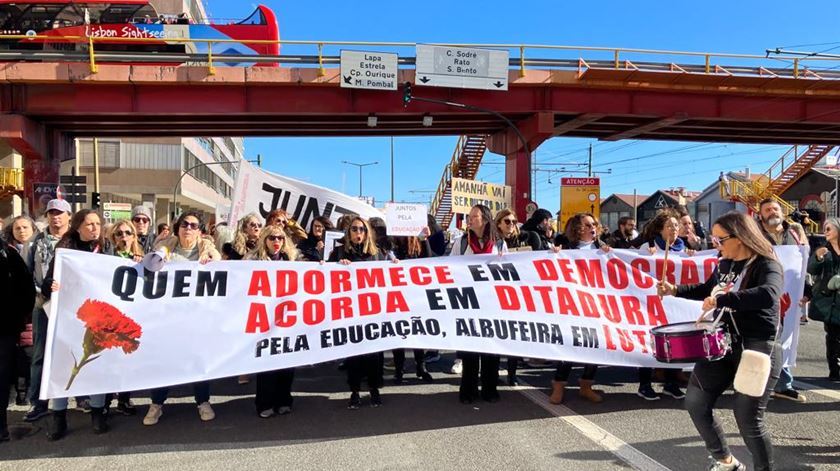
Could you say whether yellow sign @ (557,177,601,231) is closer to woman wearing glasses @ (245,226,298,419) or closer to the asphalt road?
the asphalt road

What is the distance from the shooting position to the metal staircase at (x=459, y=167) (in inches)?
1149

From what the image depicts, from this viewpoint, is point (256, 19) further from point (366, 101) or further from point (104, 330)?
point (104, 330)

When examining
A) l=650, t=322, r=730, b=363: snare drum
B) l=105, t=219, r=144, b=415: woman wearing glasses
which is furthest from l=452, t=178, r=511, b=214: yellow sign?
l=650, t=322, r=730, b=363: snare drum

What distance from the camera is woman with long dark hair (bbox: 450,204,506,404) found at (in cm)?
538

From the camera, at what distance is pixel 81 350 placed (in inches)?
173

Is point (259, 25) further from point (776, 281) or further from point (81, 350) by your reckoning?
point (776, 281)

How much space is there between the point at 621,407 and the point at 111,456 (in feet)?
13.7

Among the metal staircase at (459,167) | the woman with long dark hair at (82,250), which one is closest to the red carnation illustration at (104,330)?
the woman with long dark hair at (82,250)

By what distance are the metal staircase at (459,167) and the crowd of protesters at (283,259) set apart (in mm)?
21692

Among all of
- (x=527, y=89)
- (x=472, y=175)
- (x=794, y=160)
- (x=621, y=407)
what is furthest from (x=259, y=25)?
(x=794, y=160)

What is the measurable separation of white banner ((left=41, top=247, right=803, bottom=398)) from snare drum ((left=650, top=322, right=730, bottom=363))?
1.44 meters

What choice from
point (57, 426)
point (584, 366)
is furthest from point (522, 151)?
point (57, 426)

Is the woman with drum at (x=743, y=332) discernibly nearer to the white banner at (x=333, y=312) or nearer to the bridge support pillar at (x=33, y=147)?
the white banner at (x=333, y=312)

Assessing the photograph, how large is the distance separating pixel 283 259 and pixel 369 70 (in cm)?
1420
